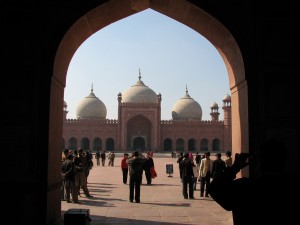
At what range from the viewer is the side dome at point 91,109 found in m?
51.3

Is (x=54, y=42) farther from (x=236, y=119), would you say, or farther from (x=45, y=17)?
(x=236, y=119)

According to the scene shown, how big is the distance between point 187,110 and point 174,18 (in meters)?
45.1

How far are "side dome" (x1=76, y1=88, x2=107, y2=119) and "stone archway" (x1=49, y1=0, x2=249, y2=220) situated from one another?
149 feet

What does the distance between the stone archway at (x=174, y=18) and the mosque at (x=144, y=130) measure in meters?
38.6

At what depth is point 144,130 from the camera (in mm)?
46562

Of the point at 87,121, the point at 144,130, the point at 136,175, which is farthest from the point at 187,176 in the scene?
the point at 87,121

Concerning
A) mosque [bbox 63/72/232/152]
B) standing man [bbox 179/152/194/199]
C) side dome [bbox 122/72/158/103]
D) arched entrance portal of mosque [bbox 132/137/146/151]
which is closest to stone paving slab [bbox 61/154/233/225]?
standing man [bbox 179/152/194/199]

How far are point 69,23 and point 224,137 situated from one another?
4417 centimetres

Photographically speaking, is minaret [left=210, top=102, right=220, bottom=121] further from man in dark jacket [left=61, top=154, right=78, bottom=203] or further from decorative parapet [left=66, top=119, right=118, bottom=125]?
man in dark jacket [left=61, top=154, right=78, bottom=203]

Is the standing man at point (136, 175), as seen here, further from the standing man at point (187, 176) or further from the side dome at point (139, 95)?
the side dome at point (139, 95)

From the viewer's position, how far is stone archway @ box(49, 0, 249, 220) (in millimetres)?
5496

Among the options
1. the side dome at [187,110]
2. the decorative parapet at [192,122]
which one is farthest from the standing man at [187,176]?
the side dome at [187,110]

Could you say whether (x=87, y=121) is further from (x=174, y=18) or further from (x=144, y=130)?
(x=174, y=18)

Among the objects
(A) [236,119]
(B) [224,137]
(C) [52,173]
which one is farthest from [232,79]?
(B) [224,137]
